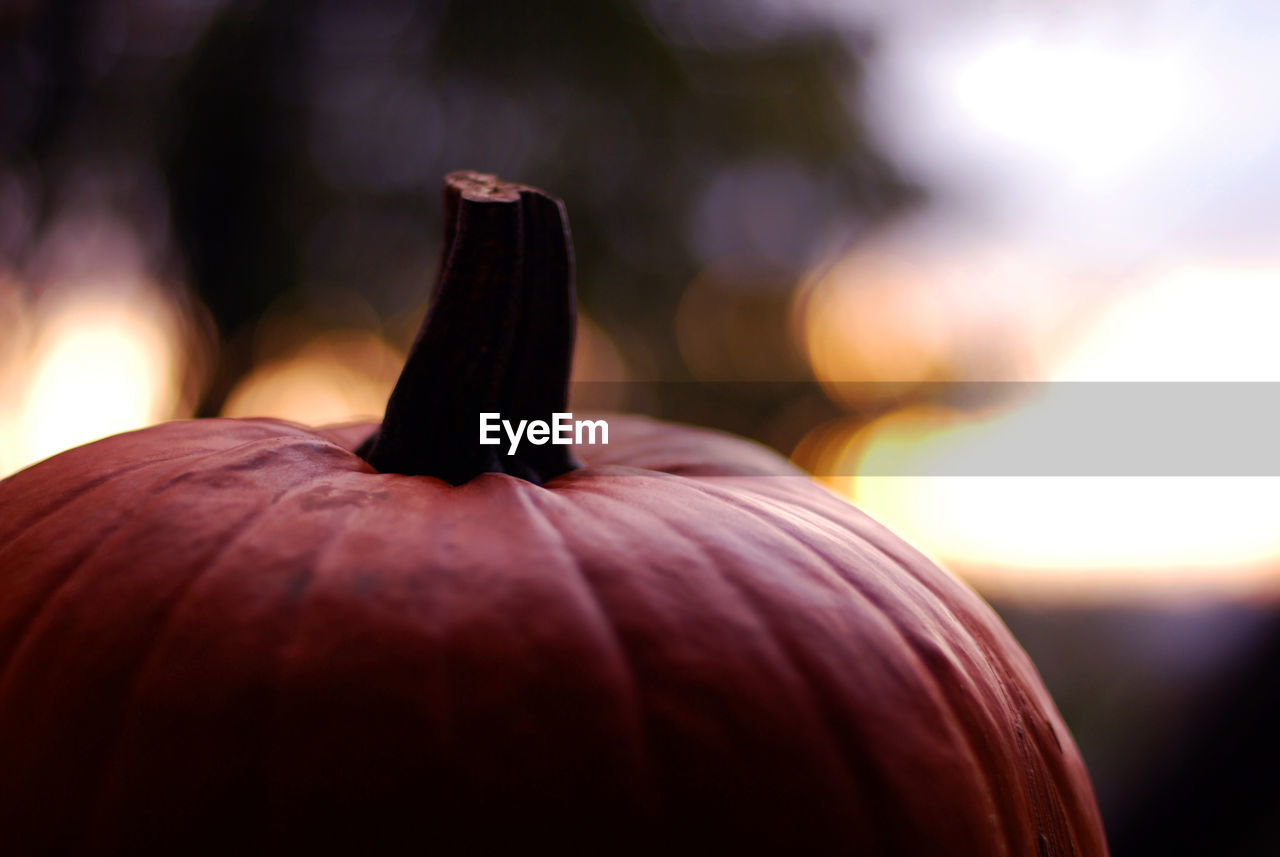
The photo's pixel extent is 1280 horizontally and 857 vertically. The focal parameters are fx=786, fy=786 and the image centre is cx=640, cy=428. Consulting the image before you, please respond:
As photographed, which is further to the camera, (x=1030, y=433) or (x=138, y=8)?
(x=138, y=8)

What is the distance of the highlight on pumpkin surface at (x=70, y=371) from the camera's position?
166 cm

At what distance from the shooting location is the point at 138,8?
2.02 meters

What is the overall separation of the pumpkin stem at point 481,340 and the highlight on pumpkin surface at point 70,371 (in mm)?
1400

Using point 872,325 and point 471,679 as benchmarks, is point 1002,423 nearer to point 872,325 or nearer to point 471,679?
point 872,325

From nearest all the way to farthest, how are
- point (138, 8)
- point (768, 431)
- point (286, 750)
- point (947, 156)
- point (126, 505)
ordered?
1. point (286, 750)
2. point (126, 505)
3. point (138, 8)
4. point (947, 156)
5. point (768, 431)

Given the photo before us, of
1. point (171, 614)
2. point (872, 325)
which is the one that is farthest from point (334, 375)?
point (171, 614)

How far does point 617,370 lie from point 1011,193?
1.20 m

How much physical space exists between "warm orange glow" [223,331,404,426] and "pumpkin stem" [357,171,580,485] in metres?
1.80

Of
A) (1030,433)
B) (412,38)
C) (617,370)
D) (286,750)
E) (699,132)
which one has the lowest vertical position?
(286,750)

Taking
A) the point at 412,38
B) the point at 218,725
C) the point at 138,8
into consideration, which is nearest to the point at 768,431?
the point at 412,38

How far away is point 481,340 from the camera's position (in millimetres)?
531

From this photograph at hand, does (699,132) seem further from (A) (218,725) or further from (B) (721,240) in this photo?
(A) (218,725)

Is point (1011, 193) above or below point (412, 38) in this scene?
below

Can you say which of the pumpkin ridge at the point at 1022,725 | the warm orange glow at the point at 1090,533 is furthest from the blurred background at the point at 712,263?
the pumpkin ridge at the point at 1022,725
